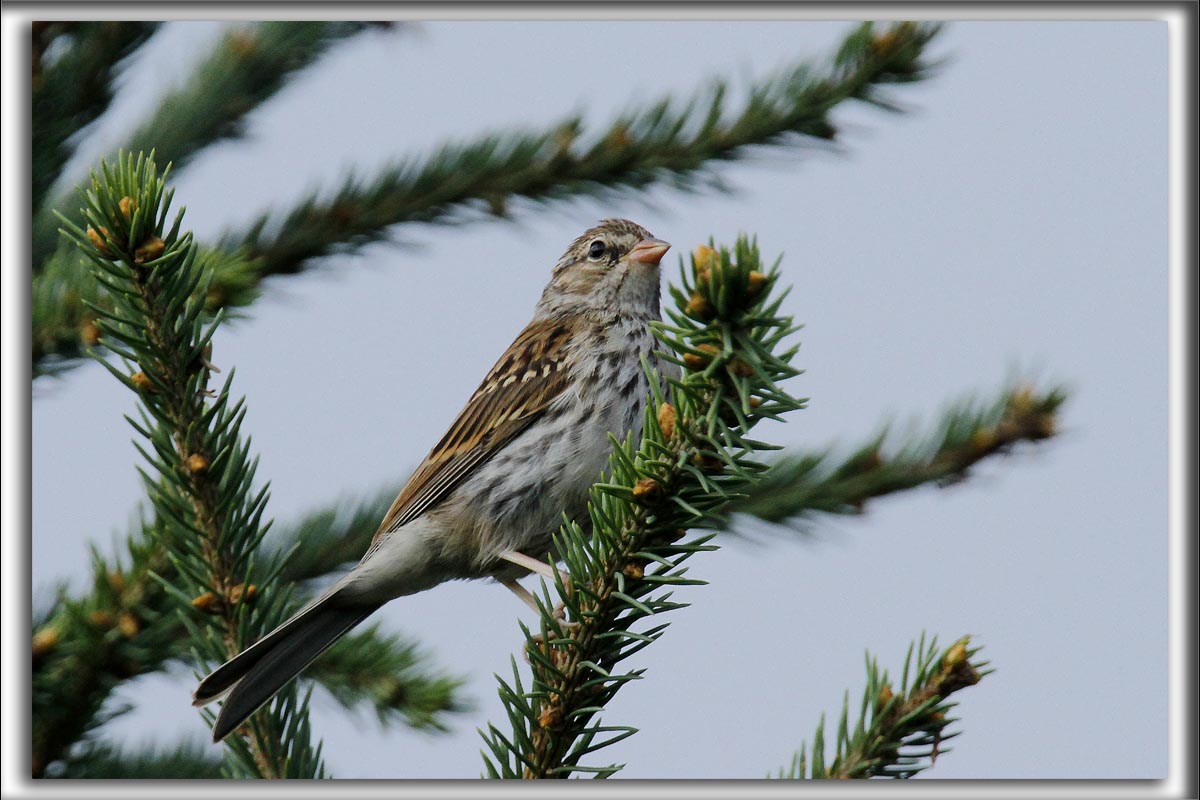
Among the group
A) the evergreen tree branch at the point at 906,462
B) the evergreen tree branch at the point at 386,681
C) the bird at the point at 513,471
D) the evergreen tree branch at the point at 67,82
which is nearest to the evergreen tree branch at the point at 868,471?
the evergreen tree branch at the point at 906,462

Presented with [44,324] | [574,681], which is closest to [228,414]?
[44,324]

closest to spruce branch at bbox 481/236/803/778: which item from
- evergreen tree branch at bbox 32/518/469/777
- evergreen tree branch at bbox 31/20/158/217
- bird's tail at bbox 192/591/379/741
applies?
bird's tail at bbox 192/591/379/741

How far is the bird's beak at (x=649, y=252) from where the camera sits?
10.9 feet

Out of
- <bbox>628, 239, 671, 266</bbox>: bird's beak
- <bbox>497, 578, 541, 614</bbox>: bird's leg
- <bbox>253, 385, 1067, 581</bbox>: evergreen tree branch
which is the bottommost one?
<bbox>497, 578, 541, 614</bbox>: bird's leg

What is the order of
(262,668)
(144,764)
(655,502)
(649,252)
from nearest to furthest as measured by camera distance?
1. (655,502)
2. (262,668)
3. (144,764)
4. (649,252)

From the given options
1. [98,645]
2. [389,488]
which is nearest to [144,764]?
[98,645]

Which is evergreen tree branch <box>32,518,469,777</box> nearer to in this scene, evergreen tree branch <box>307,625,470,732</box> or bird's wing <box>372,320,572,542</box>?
evergreen tree branch <box>307,625,470,732</box>

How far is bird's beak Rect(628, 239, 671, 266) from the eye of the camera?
3334mm

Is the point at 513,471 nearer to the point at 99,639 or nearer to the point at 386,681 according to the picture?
the point at 386,681

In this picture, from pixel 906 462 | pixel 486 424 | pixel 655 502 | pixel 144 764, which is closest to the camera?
pixel 655 502

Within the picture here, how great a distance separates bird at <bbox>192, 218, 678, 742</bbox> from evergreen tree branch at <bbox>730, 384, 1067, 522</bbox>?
39 cm

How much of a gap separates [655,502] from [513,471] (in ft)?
3.73

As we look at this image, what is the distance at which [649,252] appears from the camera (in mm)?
3340

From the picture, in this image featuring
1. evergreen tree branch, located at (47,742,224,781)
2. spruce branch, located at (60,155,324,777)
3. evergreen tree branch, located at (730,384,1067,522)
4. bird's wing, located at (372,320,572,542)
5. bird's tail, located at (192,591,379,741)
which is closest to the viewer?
spruce branch, located at (60,155,324,777)
